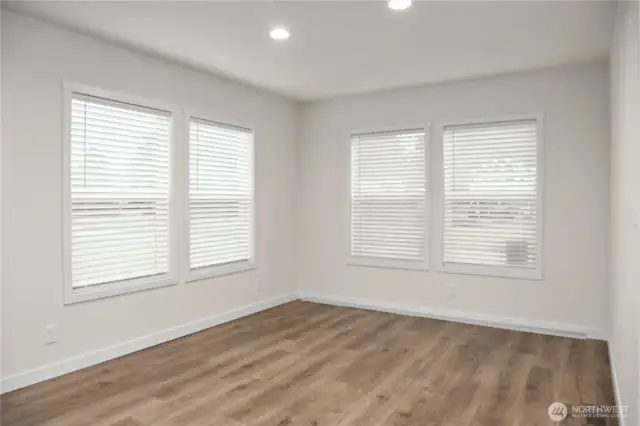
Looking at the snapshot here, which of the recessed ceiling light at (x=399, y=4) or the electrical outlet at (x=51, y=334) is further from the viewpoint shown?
the electrical outlet at (x=51, y=334)

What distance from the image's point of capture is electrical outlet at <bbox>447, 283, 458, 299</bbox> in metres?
5.36

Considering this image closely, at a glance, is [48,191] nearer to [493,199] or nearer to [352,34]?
[352,34]

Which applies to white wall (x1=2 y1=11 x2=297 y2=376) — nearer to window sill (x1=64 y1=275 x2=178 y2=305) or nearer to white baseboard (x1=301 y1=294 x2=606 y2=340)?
window sill (x1=64 y1=275 x2=178 y2=305)

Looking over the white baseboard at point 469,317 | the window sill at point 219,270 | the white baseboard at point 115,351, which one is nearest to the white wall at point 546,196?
the white baseboard at point 469,317

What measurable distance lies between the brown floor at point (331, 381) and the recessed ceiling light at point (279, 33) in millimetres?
2645

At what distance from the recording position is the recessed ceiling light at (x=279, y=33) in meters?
3.72

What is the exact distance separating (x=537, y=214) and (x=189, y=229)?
351cm

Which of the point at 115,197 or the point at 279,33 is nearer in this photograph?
the point at 279,33

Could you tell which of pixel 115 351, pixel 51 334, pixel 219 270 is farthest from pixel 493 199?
pixel 51 334

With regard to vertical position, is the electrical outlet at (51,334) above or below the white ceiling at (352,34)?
below

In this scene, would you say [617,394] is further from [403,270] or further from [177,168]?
[177,168]

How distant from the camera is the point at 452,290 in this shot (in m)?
5.38

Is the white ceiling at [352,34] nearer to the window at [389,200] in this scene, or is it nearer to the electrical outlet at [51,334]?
the window at [389,200]

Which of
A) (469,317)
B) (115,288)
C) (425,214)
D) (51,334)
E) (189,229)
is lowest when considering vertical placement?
(469,317)
